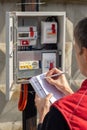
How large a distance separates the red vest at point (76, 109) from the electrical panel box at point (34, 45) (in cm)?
189

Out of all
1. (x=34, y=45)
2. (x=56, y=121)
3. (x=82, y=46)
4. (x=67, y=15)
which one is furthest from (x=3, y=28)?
(x=56, y=121)

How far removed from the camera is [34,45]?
11.5ft

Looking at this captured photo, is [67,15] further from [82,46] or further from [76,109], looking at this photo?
[76,109]

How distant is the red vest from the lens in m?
1.36

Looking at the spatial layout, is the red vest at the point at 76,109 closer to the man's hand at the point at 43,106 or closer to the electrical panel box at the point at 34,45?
the man's hand at the point at 43,106

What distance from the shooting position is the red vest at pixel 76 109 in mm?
1360

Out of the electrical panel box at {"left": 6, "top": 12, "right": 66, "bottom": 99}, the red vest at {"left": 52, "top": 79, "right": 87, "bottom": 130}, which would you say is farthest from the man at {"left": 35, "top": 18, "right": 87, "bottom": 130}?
the electrical panel box at {"left": 6, "top": 12, "right": 66, "bottom": 99}

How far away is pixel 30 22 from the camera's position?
3.49 metres

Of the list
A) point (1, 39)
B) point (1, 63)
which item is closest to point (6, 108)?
point (1, 63)

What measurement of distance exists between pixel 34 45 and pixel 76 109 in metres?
2.16

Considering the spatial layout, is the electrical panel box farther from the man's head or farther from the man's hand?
the man's head

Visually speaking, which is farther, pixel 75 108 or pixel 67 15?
pixel 67 15

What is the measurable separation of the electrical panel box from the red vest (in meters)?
1.89

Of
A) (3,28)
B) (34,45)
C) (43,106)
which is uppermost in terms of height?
(3,28)
